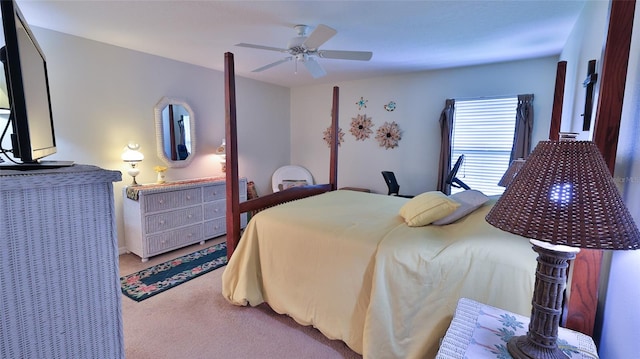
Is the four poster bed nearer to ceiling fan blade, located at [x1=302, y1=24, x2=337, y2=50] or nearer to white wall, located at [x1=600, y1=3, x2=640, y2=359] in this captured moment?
white wall, located at [x1=600, y1=3, x2=640, y2=359]

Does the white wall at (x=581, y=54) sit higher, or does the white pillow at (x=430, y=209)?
the white wall at (x=581, y=54)

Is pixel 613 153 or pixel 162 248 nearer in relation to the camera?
pixel 613 153

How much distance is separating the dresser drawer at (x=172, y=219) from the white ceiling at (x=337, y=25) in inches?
70.8

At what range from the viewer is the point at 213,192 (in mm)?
3654

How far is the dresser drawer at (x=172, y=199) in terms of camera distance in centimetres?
305

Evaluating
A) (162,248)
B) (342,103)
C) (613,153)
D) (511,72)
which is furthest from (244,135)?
(613,153)

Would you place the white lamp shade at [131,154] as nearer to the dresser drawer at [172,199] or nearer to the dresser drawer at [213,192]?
the dresser drawer at [172,199]

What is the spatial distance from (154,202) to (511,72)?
4.47 metres

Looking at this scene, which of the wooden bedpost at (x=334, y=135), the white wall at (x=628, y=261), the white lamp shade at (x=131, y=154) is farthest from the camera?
the white lamp shade at (x=131, y=154)

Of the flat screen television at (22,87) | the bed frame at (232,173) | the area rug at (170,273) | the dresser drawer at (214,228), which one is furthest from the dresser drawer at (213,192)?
the flat screen television at (22,87)

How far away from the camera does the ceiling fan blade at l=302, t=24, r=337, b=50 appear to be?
2.09m

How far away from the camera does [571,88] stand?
2441 millimetres

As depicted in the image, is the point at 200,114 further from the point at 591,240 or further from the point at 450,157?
the point at 591,240

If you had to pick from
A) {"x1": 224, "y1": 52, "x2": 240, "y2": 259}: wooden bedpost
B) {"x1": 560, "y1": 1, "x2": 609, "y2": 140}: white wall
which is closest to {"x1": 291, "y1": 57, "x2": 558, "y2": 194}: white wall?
{"x1": 560, "y1": 1, "x2": 609, "y2": 140}: white wall
